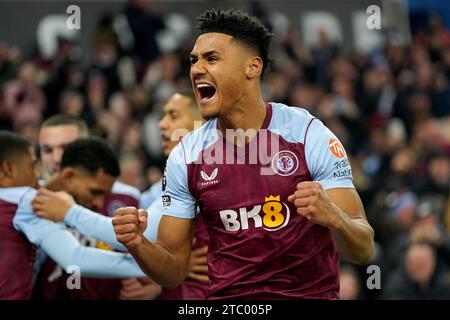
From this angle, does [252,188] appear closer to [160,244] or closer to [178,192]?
[178,192]

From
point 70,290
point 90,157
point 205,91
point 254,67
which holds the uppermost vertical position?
point 254,67

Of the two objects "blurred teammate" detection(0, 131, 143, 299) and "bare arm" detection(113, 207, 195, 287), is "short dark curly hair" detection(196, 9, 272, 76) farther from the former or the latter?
"blurred teammate" detection(0, 131, 143, 299)

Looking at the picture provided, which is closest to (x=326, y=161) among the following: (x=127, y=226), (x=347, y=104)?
(x=127, y=226)

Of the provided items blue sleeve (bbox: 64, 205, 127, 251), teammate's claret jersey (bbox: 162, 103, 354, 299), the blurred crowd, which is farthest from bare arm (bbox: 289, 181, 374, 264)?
the blurred crowd

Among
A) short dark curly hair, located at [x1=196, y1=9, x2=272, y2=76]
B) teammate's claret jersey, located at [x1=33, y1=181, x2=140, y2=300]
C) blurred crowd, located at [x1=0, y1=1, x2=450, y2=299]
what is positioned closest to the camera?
short dark curly hair, located at [x1=196, y1=9, x2=272, y2=76]

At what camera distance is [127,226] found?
5.04 metres

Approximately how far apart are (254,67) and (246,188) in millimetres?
702

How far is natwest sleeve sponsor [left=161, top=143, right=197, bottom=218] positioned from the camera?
5.53 m

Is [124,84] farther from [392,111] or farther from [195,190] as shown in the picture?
[195,190]

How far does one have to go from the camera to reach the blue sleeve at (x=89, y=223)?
244 inches

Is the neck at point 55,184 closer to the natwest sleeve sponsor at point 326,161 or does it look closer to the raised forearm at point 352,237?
the natwest sleeve sponsor at point 326,161

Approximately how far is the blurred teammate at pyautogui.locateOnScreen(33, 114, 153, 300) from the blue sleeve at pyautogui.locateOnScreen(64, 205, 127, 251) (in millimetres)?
356

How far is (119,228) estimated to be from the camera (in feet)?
16.5

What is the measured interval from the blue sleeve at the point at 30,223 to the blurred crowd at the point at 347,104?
12.7 feet
